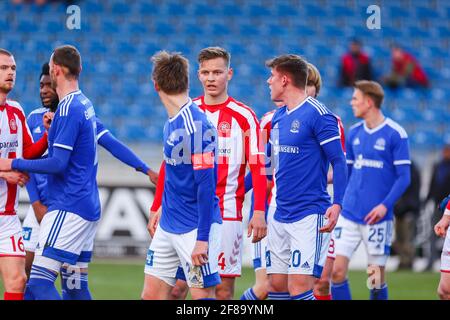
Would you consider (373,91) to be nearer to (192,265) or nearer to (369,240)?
(369,240)

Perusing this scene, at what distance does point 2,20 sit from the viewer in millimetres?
19734

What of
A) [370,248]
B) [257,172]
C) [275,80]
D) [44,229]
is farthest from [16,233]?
[370,248]

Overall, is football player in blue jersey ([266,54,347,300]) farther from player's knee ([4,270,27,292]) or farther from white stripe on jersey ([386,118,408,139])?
white stripe on jersey ([386,118,408,139])

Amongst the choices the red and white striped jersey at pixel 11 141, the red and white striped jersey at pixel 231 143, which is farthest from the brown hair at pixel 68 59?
the red and white striped jersey at pixel 231 143

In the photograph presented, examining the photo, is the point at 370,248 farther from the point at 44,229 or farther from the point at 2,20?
the point at 2,20

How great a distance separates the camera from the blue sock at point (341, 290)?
380 inches

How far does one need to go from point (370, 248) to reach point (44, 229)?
3994 mm

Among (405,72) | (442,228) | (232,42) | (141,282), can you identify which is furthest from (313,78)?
(232,42)

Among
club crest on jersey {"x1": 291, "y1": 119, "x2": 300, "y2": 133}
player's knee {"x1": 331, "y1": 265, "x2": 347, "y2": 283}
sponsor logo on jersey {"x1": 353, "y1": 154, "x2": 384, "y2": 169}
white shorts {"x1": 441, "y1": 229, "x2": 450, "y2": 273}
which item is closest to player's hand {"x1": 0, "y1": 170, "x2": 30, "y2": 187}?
club crest on jersey {"x1": 291, "y1": 119, "x2": 300, "y2": 133}

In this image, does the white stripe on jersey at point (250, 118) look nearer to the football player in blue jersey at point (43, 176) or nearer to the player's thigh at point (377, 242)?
the football player in blue jersey at point (43, 176)

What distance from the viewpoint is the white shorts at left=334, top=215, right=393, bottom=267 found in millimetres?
9820

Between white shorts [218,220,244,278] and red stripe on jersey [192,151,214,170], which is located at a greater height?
red stripe on jersey [192,151,214,170]

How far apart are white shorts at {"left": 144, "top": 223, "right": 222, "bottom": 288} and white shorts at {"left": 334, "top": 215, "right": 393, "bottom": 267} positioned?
340 centimetres

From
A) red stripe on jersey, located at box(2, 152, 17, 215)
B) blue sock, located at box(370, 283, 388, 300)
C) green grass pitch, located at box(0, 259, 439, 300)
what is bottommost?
green grass pitch, located at box(0, 259, 439, 300)
